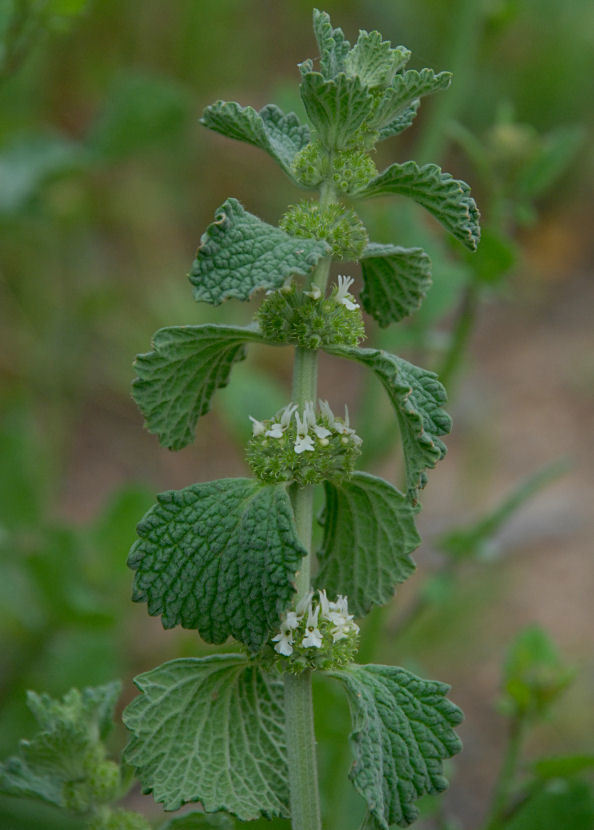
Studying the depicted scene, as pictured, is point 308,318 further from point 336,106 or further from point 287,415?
point 336,106

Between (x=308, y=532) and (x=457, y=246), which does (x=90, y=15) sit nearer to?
(x=457, y=246)

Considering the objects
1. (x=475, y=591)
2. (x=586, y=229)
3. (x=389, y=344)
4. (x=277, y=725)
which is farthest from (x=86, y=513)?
(x=586, y=229)

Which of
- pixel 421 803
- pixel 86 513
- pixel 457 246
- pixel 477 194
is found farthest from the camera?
pixel 477 194

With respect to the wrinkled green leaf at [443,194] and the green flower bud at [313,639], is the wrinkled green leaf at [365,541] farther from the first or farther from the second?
the wrinkled green leaf at [443,194]

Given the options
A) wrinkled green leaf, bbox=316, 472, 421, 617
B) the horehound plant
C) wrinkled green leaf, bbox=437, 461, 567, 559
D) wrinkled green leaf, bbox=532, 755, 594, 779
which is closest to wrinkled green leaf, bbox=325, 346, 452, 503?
the horehound plant

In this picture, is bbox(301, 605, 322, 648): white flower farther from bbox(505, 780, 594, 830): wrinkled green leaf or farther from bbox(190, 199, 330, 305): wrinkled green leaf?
bbox(505, 780, 594, 830): wrinkled green leaf

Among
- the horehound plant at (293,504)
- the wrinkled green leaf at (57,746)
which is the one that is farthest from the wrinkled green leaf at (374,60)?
the wrinkled green leaf at (57,746)
